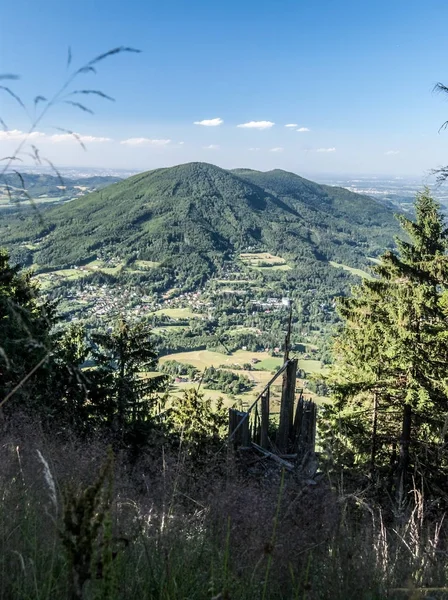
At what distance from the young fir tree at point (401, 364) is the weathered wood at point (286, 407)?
103 centimetres

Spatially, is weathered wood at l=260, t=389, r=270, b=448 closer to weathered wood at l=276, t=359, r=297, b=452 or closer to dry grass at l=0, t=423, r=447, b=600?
weathered wood at l=276, t=359, r=297, b=452

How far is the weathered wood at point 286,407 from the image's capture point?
8430 millimetres

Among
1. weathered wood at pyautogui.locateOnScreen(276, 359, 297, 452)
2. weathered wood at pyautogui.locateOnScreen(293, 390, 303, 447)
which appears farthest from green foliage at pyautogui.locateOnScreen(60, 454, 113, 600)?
weathered wood at pyautogui.locateOnScreen(293, 390, 303, 447)

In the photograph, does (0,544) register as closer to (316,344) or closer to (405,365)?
(405,365)

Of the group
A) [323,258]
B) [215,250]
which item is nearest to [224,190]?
[323,258]

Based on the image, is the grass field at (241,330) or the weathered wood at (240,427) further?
the grass field at (241,330)

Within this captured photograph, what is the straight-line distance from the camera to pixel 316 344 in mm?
55156

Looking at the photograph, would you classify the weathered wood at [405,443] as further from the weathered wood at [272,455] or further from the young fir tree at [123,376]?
the young fir tree at [123,376]

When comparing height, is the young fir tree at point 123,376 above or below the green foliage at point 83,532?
below

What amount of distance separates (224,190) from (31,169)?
171 metres

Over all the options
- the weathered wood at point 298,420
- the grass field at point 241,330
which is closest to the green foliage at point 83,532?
the weathered wood at point 298,420

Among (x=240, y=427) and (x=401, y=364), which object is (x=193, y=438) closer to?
(x=240, y=427)

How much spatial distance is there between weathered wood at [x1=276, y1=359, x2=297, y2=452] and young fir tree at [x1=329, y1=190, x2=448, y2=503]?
1031mm

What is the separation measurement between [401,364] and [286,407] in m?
2.62
